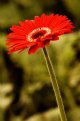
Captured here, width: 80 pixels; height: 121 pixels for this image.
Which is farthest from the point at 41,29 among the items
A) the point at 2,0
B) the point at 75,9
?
the point at 2,0

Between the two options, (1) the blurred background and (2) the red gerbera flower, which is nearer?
(2) the red gerbera flower

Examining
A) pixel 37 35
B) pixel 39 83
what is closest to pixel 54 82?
pixel 37 35

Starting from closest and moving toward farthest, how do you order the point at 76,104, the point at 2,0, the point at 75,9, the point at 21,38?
the point at 21,38, the point at 76,104, the point at 75,9, the point at 2,0

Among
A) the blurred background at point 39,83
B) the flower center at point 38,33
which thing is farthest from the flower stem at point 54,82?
the blurred background at point 39,83

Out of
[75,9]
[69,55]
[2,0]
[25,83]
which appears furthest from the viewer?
[2,0]

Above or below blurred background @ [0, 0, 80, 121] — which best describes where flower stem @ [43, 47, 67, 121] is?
below

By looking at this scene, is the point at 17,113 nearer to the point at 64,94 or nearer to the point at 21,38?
the point at 64,94

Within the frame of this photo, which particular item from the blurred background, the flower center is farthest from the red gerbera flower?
the blurred background

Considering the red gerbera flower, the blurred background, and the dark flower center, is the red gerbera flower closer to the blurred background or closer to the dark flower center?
the dark flower center

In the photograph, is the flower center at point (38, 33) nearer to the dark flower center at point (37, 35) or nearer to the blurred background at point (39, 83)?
the dark flower center at point (37, 35)

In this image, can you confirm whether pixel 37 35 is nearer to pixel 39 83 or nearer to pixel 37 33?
pixel 37 33
